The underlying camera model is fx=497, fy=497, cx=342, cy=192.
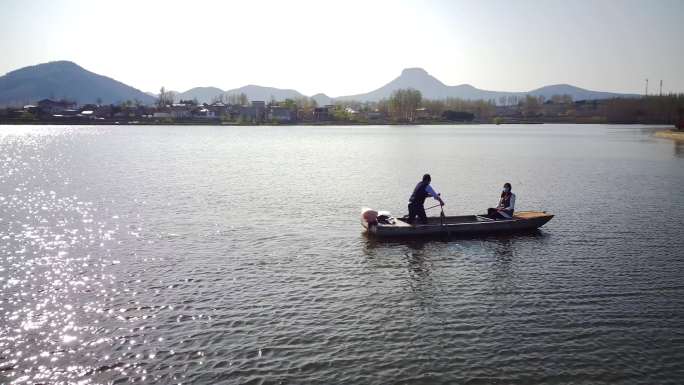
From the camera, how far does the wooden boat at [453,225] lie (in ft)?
83.3

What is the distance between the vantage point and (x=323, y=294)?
58.3 ft

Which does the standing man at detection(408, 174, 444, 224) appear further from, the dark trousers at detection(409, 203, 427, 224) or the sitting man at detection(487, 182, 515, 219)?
the sitting man at detection(487, 182, 515, 219)

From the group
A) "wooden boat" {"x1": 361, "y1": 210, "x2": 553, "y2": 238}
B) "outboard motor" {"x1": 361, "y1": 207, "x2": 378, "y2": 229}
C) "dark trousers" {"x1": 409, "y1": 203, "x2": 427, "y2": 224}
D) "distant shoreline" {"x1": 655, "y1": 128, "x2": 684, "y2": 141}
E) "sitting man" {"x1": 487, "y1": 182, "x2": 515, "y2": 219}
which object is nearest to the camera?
"wooden boat" {"x1": 361, "y1": 210, "x2": 553, "y2": 238}

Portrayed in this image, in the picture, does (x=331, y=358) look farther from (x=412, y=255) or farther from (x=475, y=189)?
(x=475, y=189)

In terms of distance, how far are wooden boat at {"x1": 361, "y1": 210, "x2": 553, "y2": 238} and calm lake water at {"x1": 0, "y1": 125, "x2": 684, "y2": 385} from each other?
0.74m

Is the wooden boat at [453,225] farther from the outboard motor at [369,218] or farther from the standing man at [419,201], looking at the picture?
the standing man at [419,201]

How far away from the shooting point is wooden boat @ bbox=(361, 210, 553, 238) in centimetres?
2539

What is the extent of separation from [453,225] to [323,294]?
10.5 m

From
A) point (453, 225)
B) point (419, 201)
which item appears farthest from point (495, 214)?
point (419, 201)

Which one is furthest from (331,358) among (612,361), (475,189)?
(475,189)

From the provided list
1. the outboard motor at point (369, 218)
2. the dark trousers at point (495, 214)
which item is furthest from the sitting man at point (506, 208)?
the outboard motor at point (369, 218)

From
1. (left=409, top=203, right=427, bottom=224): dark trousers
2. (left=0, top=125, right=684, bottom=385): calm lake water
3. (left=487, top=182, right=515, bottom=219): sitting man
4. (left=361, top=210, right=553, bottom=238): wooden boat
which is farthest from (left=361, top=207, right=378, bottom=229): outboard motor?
(left=487, top=182, right=515, bottom=219): sitting man

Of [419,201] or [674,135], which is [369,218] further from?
[674,135]

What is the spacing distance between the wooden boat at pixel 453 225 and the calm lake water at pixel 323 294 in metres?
0.74
